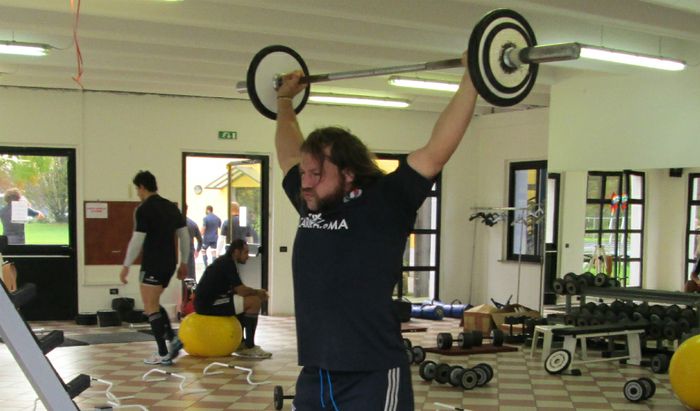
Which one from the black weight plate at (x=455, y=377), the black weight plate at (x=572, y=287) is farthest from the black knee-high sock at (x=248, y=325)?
the black weight plate at (x=572, y=287)

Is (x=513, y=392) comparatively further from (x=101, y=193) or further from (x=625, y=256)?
(x=101, y=193)

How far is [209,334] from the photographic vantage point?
593cm

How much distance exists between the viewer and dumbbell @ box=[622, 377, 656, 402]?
478 centimetres

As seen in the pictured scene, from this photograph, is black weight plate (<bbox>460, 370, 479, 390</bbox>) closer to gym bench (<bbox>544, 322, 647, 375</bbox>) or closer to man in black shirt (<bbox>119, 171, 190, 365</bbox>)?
gym bench (<bbox>544, 322, 647, 375</bbox>)

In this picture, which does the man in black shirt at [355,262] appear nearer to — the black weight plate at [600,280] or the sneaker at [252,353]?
the sneaker at [252,353]

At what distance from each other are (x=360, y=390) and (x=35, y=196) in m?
7.26

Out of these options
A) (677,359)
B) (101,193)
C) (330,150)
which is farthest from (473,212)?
(330,150)

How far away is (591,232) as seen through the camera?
25.0ft

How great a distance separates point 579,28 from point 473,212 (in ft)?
14.4

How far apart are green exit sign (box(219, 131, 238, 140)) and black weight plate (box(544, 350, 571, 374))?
446 centimetres

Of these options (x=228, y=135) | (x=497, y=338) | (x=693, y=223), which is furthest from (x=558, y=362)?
(x=228, y=135)

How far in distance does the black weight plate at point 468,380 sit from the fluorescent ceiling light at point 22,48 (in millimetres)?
4014

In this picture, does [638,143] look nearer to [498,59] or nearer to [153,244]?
[153,244]

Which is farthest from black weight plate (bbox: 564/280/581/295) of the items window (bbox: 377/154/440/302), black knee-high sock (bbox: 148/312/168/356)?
black knee-high sock (bbox: 148/312/168/356)
